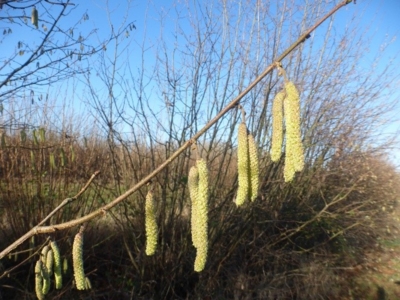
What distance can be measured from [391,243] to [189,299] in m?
4.18

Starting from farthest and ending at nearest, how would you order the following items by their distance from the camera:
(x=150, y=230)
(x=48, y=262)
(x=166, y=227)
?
(x=166, y=227), (x=48, y=262), (x=150, y=230)

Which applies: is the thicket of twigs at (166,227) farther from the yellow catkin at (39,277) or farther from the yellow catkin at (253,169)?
the yellow catkin at (253,169)

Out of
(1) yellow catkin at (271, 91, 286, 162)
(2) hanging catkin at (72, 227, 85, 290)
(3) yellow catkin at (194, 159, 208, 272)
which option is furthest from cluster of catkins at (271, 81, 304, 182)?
(2) hanging catkin at (72, 227, 85, 290)

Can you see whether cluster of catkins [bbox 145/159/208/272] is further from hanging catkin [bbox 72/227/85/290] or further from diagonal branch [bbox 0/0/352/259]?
hanging catkin [bbox 72/227/85/290]

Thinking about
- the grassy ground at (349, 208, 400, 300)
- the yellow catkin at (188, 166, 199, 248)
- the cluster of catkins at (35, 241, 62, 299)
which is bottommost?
the grassy ground at (349, 208, 400, 300)

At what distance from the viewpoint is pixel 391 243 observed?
6.52 meters

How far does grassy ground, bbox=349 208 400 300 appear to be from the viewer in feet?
16.6

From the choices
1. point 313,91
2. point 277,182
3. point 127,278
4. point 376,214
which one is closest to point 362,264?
point 376,214

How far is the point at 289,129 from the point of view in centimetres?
80

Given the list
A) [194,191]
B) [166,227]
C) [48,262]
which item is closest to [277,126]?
[194,191]

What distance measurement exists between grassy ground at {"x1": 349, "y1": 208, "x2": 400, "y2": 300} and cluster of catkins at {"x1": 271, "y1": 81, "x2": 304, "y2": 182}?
471 cm

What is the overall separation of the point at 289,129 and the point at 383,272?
5.77 m

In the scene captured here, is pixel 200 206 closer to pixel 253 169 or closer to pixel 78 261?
pixel 253 169

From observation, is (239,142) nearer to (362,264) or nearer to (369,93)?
(369,93)
